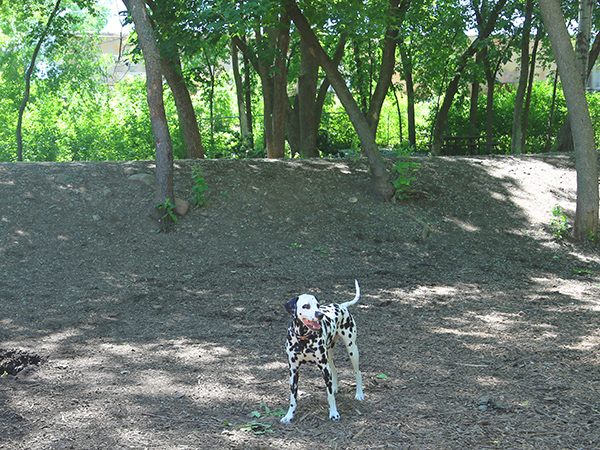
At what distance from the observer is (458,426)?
3695 millimetres

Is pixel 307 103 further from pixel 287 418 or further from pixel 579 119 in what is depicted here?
pixel 287 418

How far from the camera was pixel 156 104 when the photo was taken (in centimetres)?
922

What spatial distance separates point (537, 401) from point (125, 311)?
4503mm

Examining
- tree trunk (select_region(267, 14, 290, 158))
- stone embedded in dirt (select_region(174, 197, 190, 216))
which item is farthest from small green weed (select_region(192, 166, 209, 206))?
tree trunk (select_region(267, 14, 290, 158))

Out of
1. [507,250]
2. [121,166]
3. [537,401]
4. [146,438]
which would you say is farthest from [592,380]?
[121,166]

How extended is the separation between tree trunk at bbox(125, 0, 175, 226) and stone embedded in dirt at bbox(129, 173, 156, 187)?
1.17 meters

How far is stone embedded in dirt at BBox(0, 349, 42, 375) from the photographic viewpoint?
15.3ft

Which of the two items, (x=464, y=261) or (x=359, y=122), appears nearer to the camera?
(x=464, y=261)

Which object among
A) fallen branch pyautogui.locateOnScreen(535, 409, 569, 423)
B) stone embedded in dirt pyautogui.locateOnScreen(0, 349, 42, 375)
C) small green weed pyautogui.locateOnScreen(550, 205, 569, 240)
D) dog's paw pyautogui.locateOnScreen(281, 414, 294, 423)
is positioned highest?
small green weed pyautogui.locateOnScreen(550, 205, 569, 240)

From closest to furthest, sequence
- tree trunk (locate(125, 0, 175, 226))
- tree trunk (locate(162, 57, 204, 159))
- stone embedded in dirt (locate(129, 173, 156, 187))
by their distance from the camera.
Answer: tree trunk (locate(125, 0, 175, 226)) < stone embedded in dirt (locate(129, 173, 156, 187)) < tree trunk (locate(162, 57, 204, 159))

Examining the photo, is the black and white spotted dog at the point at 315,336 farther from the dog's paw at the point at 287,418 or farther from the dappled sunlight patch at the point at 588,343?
the dappled sunlight patch at the point at 588,343

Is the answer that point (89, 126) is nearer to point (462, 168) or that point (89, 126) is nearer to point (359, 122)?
point (359, 122)

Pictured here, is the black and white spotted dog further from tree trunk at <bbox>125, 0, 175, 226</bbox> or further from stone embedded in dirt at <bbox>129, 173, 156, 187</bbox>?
stone embedded in dirt at <bbox>129, 173, 156, 187</bbox>

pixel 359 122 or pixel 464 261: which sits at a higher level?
pixel 359 122
